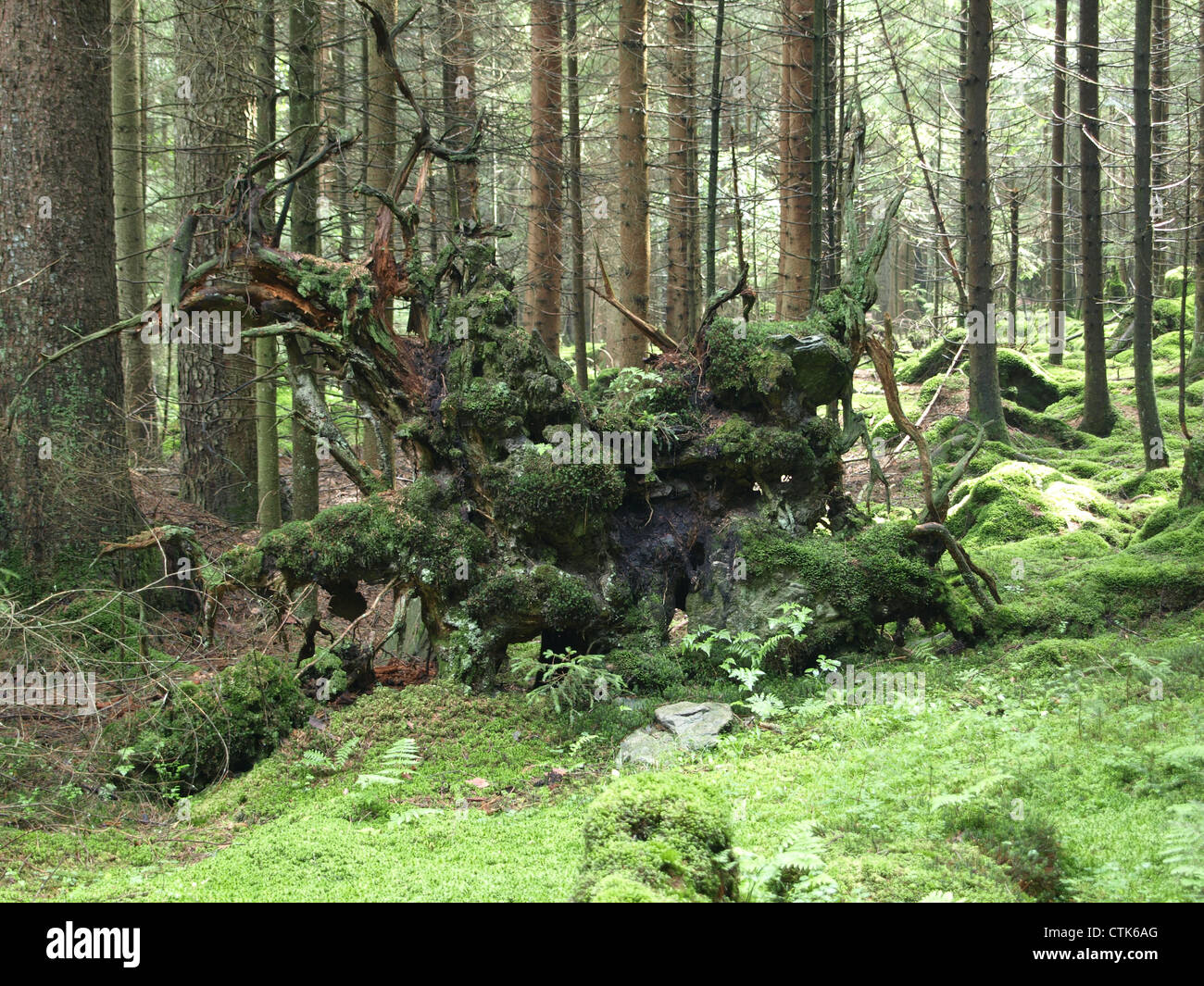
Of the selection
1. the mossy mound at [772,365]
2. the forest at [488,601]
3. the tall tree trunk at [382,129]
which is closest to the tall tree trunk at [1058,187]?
the forest at [488,601]

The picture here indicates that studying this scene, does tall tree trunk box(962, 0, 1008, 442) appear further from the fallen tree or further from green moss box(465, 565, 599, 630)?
green moss box(465, 565, 599, 630)

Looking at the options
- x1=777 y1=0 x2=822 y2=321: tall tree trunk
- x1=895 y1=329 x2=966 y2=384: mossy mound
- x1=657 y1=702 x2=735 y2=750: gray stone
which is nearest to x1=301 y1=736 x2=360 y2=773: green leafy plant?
x1=657 y1=702 x2=735 y2=750: gray stone

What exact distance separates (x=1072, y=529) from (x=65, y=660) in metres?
11.0

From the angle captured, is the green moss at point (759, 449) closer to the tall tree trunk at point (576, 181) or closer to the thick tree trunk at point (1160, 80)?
the tall tree trunk at point (576, 181)

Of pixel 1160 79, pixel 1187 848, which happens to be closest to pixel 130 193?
pixel 1187 848

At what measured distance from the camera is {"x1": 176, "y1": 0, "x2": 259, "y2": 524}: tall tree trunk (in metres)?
10.5

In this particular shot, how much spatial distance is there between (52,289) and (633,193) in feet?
26.4

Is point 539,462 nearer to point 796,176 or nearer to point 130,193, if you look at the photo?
point 796,176

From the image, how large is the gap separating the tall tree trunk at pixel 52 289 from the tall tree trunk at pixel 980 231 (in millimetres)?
12008

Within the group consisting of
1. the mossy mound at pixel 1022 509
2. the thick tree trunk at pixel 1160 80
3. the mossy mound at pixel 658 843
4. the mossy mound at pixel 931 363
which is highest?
the thick tree trunk at pixel 1160 80

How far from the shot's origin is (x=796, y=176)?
575 inches

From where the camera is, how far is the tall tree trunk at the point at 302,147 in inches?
387
